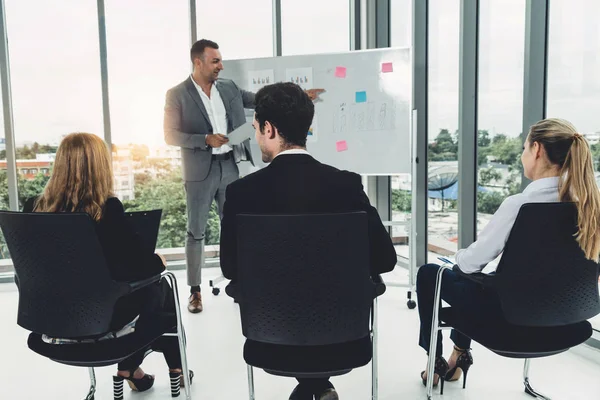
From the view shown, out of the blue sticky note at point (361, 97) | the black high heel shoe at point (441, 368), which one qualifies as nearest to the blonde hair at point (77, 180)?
the black high heel shoe at point (441, 368)

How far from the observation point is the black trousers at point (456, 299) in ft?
5.24

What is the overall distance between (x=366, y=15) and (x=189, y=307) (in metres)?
3.20

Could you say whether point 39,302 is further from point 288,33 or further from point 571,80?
point 288,33

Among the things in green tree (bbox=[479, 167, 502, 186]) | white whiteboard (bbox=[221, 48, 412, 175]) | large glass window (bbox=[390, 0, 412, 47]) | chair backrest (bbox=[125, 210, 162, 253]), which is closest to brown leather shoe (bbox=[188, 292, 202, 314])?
chair backrest (bbox=[125, 210, 162, 253])

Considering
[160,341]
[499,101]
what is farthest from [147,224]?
[499,101]

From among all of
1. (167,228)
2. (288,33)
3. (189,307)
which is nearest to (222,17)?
(288,33)

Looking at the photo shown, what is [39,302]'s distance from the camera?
144cm

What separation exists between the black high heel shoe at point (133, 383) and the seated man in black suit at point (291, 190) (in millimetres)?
807

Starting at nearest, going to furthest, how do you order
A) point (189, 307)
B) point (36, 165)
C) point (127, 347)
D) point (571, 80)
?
point (127, 347), point (571, 80), point (189, 307), point (36, 165)

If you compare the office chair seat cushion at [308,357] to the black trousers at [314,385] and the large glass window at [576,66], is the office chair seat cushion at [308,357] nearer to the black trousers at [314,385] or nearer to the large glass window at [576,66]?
the black trousers at [314,385]

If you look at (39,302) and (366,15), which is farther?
(366,15)

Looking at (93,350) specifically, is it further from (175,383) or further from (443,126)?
(443,126)

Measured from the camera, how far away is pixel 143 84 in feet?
13.6

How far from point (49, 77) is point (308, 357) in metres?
3.82
